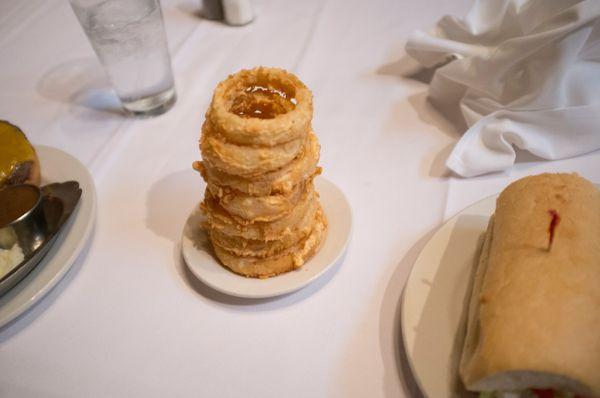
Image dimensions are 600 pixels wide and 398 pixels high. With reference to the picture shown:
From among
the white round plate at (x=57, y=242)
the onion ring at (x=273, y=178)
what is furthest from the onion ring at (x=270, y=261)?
the white round plate at (x=57, y=242)

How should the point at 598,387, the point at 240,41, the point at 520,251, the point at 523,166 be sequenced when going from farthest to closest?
1. the point at 240,41
2. the point at 523,166
3. the point at 520,251
4. the point at 598,387

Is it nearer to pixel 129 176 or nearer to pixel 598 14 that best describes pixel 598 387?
pixel 598 14

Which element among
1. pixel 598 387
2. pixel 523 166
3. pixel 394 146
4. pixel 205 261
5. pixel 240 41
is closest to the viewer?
pixel 598 387

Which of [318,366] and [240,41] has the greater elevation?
[240,41]

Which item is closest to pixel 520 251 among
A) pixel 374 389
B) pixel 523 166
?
pixel 374 389

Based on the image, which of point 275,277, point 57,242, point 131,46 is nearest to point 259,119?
point 275,277

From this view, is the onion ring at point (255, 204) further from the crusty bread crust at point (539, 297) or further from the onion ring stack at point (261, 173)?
the crusty bread crust at point (539, 297)
